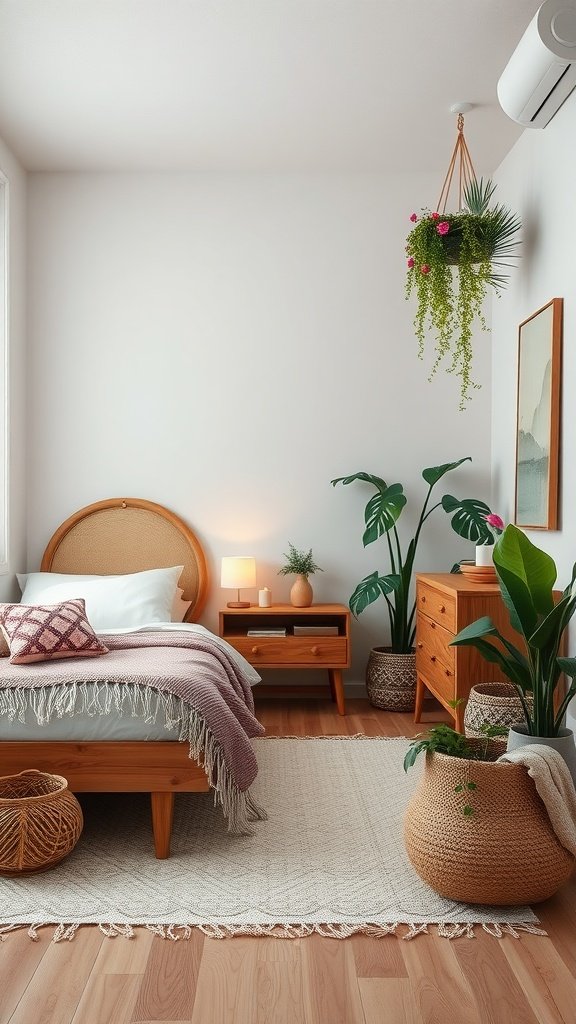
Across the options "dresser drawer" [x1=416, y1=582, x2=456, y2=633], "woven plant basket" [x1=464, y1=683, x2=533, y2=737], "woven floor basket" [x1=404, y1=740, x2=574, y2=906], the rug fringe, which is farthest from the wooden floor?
"dresser drawer" [x1=416, y1=582, x2=456, y2=633]

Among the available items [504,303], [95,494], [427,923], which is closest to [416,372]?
[504,303]

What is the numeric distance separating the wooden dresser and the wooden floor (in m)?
1.26

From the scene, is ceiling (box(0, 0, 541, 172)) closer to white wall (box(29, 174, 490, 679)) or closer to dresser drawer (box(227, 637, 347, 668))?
white wall (box(29, 174, 490, 679))

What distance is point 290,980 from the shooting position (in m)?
1.95

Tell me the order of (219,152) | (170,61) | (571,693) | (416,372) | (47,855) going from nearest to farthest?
(47,855) < (571,693) < (170,61) < (219,152) < (416,372)

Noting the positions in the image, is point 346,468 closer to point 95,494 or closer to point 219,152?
point 95,494

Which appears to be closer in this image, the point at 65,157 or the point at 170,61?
the point at 170,61

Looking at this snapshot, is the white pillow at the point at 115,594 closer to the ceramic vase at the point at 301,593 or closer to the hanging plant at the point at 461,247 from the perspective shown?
the ceramic vase at the point at 301,593

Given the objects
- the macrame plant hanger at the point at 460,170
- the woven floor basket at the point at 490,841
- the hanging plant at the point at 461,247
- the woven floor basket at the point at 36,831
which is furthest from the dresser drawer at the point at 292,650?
the macrame plant hanger at the point at 460,170

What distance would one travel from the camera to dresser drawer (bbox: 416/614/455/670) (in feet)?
12.0

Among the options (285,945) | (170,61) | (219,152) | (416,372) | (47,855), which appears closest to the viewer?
(285,945)

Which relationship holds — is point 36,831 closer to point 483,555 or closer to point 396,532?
point 483,555

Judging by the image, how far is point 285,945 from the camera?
6.93ft

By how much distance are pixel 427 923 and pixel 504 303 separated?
3.27 metres
